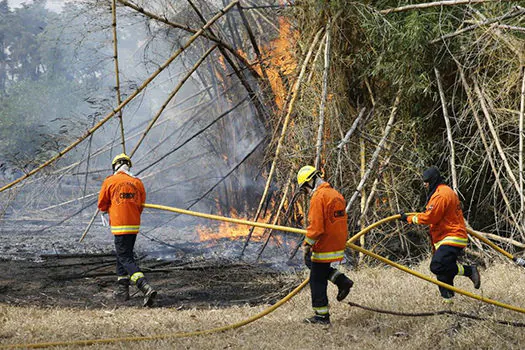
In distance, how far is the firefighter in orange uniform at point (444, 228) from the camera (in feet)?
18.8

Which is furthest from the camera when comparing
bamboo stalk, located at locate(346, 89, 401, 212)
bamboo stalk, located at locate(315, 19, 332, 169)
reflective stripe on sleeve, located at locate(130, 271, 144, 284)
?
bamboo stalk, located at locate(346, 89, 401, 212)

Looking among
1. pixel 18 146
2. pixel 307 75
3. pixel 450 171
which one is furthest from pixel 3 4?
pixel 450 171

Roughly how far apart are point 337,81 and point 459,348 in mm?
4931

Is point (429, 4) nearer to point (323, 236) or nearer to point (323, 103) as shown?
point (323, 103)

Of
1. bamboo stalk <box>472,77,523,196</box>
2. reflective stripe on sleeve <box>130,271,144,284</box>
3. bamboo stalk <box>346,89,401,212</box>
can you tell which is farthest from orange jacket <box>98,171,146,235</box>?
bamboo stalk <box>472,77,523,196</box>

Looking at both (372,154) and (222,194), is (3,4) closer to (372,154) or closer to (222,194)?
(222,194)

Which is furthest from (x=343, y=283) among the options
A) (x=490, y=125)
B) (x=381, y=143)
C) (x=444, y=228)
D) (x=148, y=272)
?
(x=148, y=272)

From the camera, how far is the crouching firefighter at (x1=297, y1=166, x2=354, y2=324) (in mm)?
5203

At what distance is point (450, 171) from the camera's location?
335 inches

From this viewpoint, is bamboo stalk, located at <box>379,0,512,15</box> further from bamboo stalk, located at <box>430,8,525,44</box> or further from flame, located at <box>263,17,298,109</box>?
flame, located at <box>263,17,298,109</box>

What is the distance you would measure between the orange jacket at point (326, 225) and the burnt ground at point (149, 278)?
5.79ft

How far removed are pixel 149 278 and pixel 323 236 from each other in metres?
3.70

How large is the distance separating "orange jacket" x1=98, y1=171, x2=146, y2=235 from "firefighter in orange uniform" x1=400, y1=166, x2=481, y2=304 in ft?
9.92

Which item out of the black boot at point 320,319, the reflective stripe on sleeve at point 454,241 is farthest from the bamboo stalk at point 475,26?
the black boot at point 320,319
